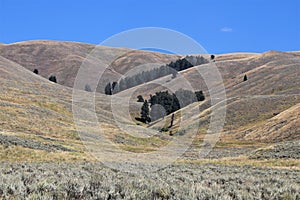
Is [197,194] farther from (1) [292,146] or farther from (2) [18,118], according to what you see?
(2) [18,118]

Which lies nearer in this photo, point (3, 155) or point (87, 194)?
point (87, 194)

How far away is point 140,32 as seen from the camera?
21.0m

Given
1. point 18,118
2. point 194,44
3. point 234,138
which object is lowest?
point 234,138

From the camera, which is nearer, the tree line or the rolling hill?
the rolling hill

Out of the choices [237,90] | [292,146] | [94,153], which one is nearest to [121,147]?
[94,153]

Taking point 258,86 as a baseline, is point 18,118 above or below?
below

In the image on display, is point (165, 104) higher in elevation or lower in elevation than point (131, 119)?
higher

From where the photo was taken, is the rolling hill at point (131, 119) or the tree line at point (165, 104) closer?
the rolling hill at point (131, 119)

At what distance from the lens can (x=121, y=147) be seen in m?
58.2

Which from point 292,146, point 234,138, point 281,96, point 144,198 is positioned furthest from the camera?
point 281,96

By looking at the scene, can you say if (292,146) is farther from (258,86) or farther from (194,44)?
(258,86)

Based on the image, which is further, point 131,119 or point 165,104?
point 165,104

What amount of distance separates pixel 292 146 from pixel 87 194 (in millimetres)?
40345

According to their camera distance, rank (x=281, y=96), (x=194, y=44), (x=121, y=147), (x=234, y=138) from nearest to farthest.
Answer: (x=194, y=44), (x=121, y=147), (x=234, y=138), (x=281, y=96)
